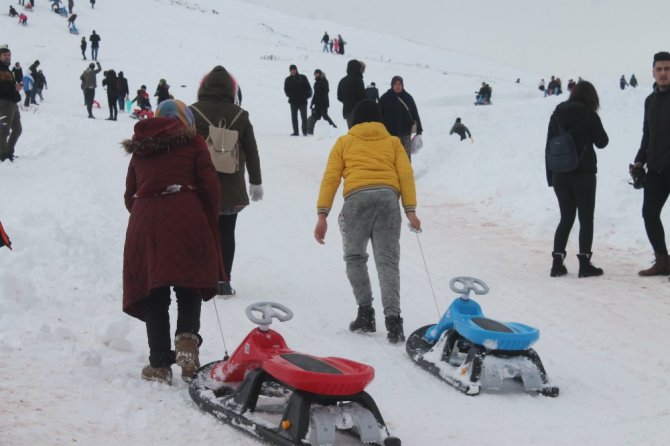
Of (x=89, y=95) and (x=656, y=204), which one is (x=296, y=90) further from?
(x=656, y=204)

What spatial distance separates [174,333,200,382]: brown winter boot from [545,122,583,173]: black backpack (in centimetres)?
497

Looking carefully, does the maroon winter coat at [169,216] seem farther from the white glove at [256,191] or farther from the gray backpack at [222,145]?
the white glove at [256,191]

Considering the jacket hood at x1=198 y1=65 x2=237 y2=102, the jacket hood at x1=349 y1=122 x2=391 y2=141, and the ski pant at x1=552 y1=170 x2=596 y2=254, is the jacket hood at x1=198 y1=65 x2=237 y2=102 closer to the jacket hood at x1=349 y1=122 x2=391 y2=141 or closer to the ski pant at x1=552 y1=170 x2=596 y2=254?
the jacket hood at x1=349 y1=122 x2=391 y2=141

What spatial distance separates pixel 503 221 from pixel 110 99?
55.2ft

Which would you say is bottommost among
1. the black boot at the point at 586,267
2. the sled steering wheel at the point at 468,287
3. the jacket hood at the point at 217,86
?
the black boot at the point at 586,267

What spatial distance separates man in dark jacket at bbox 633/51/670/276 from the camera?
800 cm

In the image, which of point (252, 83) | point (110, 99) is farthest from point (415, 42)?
point (110, 99)

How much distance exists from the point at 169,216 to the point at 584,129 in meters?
5.26

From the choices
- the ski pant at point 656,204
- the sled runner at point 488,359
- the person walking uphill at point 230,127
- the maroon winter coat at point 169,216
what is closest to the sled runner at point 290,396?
the maroon winter coat at point 169,216

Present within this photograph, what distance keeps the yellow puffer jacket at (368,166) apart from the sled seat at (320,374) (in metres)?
2.30

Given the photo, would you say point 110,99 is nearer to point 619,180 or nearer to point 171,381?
point 619,180

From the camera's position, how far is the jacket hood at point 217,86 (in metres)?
6.74

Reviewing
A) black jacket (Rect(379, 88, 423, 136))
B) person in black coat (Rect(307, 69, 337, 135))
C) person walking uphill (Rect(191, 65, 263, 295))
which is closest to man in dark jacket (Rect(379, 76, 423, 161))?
black jacket (Rect(379, 88, 423, 136))

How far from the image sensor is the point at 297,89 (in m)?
20.4
